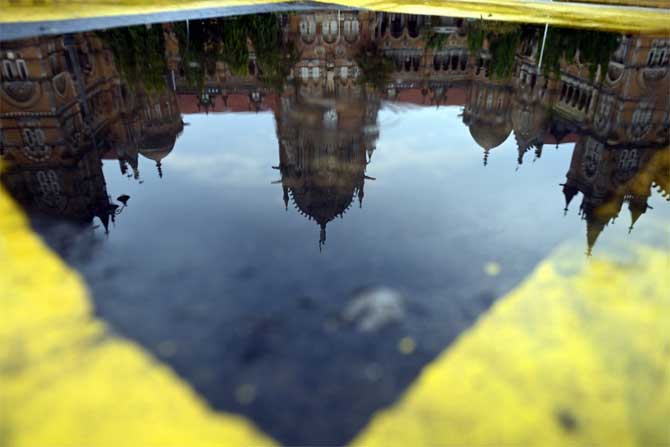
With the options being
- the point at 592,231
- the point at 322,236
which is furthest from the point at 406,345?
the point at 592,231

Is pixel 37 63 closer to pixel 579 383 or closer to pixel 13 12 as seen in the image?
pixel 13 12

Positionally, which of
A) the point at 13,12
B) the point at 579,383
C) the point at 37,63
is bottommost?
the point at 579,383

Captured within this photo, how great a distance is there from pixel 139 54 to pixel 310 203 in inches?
630

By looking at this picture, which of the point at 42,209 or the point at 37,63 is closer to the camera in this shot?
the point at 42,209

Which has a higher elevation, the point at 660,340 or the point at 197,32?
the point at 197,32

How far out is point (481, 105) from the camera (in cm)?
1447

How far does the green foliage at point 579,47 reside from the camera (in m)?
20.0

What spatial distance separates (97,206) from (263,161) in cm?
360

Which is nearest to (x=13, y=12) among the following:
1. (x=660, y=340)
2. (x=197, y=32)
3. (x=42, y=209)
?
(x=197, y=32)

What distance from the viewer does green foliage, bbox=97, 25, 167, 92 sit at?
1541 centimetres

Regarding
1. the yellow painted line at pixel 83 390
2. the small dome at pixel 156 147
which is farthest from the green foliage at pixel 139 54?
the yellow painted line at pixel 83 390

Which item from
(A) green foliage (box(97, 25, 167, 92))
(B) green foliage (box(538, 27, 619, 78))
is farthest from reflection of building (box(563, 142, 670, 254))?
(A) green foliage (box(97, 25, 167, 92))

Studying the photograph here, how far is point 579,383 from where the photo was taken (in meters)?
Answer: 4.71

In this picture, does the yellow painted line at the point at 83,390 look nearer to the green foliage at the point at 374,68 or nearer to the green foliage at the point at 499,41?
the green foliage at the point at 374,68
